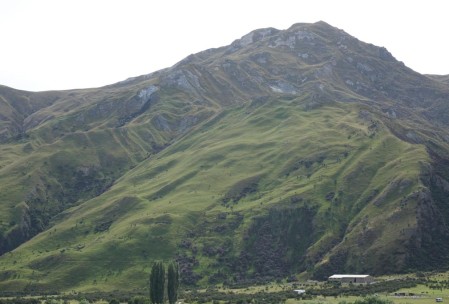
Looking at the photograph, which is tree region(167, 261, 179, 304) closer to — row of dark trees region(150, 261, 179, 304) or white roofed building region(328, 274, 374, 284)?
row of dark trees region(150, 261, 179, 304)

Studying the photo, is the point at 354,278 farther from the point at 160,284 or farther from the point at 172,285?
the point at 160,284

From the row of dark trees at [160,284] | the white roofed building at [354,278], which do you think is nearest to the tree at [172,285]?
the row of dark trees at [160,284]

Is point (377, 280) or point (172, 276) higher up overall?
point (172, 276)

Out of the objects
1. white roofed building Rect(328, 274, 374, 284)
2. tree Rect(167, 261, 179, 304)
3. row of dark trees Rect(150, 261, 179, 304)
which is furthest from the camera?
white roofed building Rect(328, 274, 374, 284)

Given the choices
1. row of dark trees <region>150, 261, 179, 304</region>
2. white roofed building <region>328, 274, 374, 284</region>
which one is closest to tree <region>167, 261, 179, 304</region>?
row of dark trees <region>150, 261, 179, 304</region>

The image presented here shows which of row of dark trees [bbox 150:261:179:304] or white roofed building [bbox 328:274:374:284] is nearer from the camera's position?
row of dark trees [bbox 150:261:179:304]

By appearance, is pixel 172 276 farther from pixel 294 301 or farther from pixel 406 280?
pixel 406 280

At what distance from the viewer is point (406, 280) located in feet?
603

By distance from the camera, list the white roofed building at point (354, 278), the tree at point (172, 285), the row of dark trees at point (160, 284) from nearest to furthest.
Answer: the row of dark trees at point (160, 284) → the tree at point (172, 285) → the white roofed building at point (354, 278)

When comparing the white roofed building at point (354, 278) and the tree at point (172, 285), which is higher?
the tree at point (172, 285)


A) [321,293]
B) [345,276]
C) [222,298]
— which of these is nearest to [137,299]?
[222,298]

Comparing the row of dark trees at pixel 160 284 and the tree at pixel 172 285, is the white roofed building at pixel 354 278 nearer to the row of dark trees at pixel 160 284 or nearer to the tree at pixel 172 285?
the tree at pixel 172 285

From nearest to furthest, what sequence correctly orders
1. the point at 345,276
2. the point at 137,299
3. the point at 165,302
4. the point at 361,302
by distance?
1. the point at 361,302
2. the point at 137,299
3. the point at 165,302
4. the point at 345,276

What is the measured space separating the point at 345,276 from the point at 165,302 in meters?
70.9
